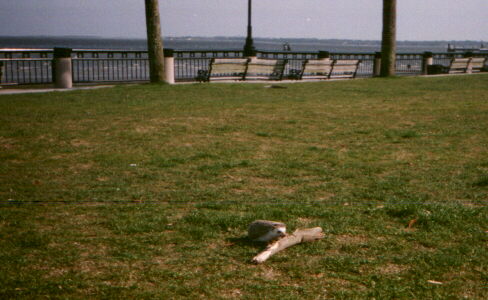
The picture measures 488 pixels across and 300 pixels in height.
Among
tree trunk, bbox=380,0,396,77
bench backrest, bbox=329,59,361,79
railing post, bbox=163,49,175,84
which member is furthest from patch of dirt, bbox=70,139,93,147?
tree trunk, bbox=380,0,396,77

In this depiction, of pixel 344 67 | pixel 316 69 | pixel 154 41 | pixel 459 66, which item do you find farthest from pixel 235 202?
pixel 459 66

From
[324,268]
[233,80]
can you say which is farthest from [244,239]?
[233,80]

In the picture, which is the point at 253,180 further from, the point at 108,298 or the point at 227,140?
the point at 108,298

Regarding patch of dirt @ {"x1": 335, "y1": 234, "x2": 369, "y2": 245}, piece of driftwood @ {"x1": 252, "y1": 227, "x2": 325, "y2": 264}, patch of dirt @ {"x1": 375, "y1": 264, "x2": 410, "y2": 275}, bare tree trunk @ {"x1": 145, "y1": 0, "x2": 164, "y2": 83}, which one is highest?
bare tree trunk @ {"x1": 145, "y1": 0, "x2": 164, "y2": 83}

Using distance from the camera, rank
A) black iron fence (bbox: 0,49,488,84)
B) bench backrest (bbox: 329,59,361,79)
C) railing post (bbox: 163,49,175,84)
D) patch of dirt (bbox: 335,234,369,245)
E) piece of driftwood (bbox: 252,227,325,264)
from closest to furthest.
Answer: piece of driftwood (bbox: 252,227,325,264)
patch of dirt (bbox: 335,234,369,245)
black iron fence (bbox: 0,49,488,84)
railing post (bbox: 163,49,175,84)
bench backrest (bbox: 329,59,361,79)

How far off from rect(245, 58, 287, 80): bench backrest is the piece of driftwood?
18044mm

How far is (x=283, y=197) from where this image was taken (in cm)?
598

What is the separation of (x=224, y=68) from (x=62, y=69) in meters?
5.96

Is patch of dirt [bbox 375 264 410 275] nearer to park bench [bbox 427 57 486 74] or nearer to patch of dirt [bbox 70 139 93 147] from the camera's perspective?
patch of dirt [bbox 70 139 93 147]

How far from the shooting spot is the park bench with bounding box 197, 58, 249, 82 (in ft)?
68.6

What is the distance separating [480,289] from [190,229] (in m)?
2.37

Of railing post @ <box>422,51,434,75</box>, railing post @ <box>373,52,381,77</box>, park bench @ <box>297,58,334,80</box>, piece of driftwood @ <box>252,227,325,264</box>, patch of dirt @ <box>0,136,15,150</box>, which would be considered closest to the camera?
piece of driftwood @ <box>252,227,325,264</box>

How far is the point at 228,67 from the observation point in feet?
70.4

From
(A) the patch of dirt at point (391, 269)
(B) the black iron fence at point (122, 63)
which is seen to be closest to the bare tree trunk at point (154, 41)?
(B) the black iron fence at point (122, 63)
